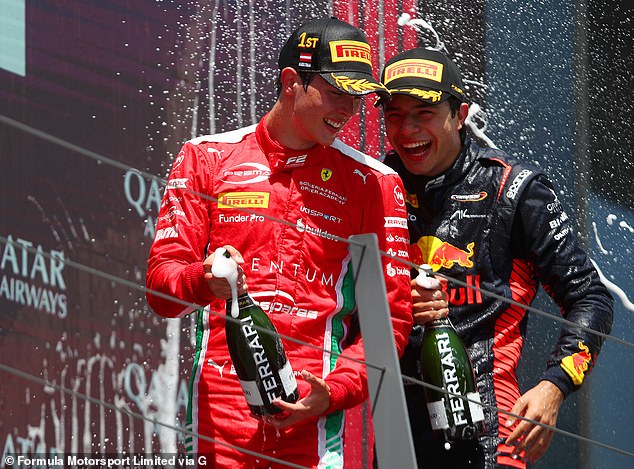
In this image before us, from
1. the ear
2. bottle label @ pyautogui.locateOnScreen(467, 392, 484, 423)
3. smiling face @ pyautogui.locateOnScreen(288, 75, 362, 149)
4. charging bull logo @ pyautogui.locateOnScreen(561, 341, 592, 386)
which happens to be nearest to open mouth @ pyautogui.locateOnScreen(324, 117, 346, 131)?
smiling face @ pyautogui.locateOnScreen(288, 75, 362, 149)

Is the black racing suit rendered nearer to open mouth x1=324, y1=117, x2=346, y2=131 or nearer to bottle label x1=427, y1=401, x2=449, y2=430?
bottle label x1=427, y1=401, x2=449, y2=430

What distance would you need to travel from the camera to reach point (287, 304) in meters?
2.35

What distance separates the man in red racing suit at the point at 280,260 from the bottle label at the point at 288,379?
91mm

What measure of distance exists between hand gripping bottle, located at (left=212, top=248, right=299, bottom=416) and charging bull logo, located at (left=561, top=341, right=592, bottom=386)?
0.71 m

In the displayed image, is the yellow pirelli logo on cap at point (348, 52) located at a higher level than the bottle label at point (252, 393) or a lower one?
higher

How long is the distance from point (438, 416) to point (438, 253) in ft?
1.33

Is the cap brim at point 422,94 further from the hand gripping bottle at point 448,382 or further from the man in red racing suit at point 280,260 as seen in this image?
the hand gripping bottle at point 448,382

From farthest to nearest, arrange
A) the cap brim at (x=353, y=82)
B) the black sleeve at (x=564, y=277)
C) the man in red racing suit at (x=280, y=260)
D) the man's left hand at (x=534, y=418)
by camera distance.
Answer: the black sleeve at (x=564, y=277) → the man's left hand at (x=534, y=418) → the cap brim at (x=353, y=82) → the man in red racing suit at (x=280, y=260)

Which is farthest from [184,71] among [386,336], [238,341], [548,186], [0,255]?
[386,336]

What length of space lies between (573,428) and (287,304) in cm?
201

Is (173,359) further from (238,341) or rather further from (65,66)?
(238,341)

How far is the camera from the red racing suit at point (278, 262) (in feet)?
7.53

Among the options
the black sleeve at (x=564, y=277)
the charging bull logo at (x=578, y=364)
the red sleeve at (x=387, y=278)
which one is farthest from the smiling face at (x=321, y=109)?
the charging bull logo at (x=578, y=364)

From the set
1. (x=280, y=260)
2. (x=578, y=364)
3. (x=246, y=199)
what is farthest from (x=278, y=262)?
(x=578, y=364)
